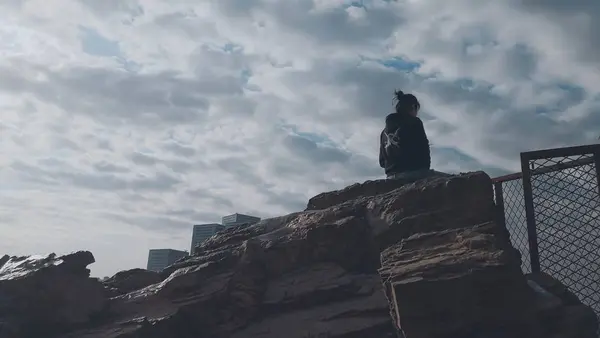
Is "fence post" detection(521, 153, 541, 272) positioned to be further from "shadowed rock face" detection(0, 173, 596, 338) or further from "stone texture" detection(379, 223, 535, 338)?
"stone texture" detection(379, 223, 535, 338)

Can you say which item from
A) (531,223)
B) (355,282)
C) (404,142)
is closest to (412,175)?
(404,142)

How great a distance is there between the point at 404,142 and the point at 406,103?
1319 mm

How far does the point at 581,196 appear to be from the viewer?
11.6m

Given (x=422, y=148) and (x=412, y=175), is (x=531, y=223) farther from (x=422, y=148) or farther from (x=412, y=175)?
(x=422, y=148)

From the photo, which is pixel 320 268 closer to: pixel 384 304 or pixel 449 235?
pixel 384 304

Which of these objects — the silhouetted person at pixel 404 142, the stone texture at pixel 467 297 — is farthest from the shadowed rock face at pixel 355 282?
the silhouetted person at pixel 404 142

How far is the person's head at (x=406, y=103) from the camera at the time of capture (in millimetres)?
17453

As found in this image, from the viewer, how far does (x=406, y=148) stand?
1689 cm

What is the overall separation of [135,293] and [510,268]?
9.53 m

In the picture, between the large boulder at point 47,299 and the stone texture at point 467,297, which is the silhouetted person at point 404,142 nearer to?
the stone texture at point 467,297

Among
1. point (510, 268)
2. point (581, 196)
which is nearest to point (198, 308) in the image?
point (510, 268)

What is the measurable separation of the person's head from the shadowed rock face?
307 centimetres

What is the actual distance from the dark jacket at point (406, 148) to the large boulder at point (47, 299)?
889 cm

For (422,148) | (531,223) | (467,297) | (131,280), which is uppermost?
(422,148)
